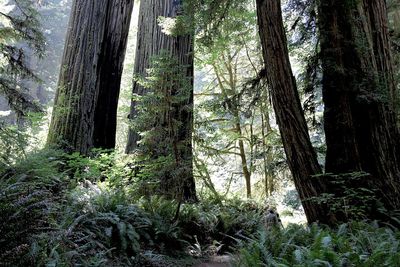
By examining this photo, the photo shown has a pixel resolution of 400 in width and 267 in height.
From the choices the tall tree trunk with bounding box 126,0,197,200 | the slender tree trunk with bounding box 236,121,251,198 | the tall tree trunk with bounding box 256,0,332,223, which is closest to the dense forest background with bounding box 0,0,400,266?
the tall tree trunk with bounding box 256,0,332,223

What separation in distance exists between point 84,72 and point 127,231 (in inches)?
149

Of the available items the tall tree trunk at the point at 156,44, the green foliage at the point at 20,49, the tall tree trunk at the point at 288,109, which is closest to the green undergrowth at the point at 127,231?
the tall tree trunk at the point at 288,109

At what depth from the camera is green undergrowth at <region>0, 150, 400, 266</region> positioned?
2.84m

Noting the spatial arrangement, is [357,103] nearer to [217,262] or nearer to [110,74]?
[217,262]

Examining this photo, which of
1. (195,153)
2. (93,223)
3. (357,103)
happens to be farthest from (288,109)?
(93,223)

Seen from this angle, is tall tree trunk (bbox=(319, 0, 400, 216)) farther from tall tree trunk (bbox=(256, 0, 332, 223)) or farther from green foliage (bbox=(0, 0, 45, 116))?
green foliage (bbox=(0, 0, 45, 116))

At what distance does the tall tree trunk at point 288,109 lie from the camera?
5.00m

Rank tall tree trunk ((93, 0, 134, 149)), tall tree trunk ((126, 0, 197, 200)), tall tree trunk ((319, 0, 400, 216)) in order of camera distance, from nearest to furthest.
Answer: tall tree trunk ((319, 0, 400, 216)), tall tree trunk ((93, 0, 134, 149)), tall tree trunk ((126, 0, 197, 200))

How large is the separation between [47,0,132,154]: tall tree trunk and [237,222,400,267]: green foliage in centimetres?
394

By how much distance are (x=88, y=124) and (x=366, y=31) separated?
496 centimetres

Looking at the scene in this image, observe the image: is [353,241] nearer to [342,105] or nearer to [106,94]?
[342,105]

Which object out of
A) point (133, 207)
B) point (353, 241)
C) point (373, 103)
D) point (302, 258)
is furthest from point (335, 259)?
point (373, 103)

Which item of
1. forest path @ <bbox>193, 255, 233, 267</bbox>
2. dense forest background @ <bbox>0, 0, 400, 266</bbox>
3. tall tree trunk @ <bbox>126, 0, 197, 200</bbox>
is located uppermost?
tall tree trunk @ <bbox>126, 0, 197, 200</bbox>

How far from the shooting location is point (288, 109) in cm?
504
